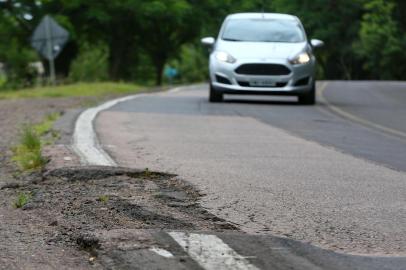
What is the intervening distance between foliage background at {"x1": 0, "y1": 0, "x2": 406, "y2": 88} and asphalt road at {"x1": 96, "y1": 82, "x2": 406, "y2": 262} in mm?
19837

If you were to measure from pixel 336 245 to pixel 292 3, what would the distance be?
41.3 metres

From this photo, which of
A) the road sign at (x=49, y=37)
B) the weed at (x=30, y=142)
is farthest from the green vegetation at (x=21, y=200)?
the road sign at (x=49, y=37)

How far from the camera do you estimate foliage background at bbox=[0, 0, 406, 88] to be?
42156mm

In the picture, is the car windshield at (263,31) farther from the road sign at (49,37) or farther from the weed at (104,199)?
the weed at (104,199)

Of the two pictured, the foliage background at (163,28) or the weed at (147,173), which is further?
the foliage background at (163,28)

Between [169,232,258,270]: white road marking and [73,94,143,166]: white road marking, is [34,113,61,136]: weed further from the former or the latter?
[169,232,258,270]: white road marking

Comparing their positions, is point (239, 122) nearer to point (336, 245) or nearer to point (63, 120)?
point (63, 120)

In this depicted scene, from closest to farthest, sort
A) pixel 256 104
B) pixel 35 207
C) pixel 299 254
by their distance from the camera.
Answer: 1. pixel 299 254
2. pixel 35 207
3. pixel 256 104

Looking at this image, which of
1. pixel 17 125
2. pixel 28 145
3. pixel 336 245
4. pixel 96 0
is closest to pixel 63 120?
pixel 17 125

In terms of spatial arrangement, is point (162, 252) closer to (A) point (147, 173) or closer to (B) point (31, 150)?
(A) point (147, 173)

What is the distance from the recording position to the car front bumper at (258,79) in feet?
56.0

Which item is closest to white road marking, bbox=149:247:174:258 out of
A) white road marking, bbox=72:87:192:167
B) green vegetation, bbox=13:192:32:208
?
green vegetation, bbox=13:192:32:208

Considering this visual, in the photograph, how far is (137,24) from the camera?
149 feet

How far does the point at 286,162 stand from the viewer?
8.34 meters
